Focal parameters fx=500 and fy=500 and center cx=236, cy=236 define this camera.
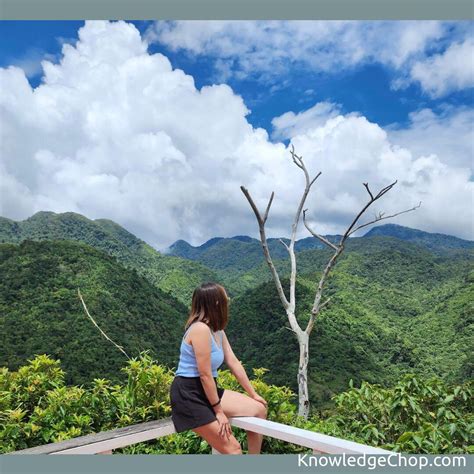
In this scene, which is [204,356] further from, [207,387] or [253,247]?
[253,247]

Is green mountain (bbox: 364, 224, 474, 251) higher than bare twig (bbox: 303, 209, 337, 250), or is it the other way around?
green mountain (bbox: 364, 224, 474, 251)

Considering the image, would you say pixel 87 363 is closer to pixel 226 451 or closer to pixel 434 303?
pixel 226 451

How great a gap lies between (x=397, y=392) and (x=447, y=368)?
2240 cm

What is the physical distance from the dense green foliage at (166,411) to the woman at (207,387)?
13.7 inches

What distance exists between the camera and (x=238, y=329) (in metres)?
27.5

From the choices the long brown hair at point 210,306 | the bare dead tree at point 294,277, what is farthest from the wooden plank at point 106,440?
the bare dead tree at point 294,277

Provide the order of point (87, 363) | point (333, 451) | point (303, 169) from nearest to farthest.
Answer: point (333, 451) < point (303, 169) < point (87, 363)

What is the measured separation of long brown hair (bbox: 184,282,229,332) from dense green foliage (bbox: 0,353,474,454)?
0.55 metres

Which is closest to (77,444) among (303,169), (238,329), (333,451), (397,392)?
(333,451)

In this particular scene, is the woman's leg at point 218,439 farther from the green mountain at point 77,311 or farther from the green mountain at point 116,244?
the green mountain at point 116,244

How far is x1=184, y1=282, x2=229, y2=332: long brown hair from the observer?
4.61 feet

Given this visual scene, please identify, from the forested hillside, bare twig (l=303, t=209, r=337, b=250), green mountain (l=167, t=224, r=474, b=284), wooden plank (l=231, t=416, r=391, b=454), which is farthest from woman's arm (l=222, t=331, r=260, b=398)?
green mountain (l=167, t=224, r=474, b=284)

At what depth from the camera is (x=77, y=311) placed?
21.1 m

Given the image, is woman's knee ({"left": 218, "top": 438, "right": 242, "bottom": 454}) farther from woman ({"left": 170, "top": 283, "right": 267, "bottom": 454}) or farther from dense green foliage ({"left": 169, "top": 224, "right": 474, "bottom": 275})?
dense green foliage ({"left": 169, "top": 224, "right": 474, "bottom": 275})
